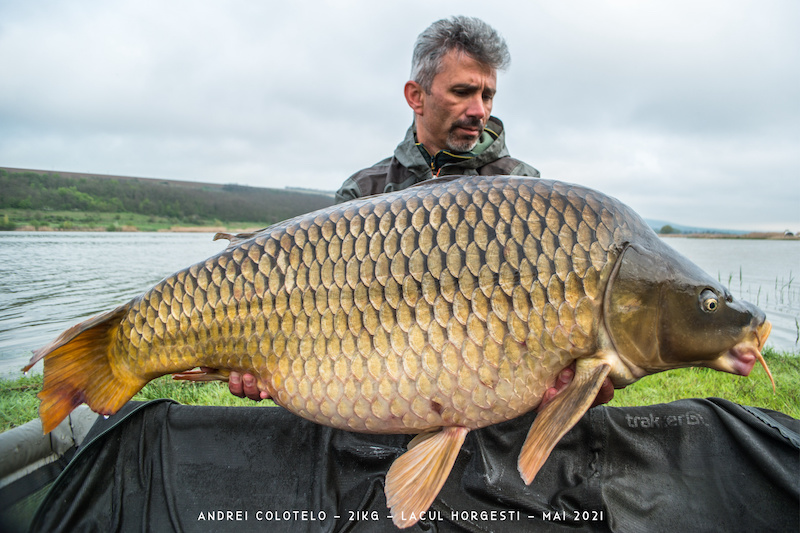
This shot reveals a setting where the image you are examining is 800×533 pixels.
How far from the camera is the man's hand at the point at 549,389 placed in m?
1.13

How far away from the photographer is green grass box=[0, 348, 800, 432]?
215 cm

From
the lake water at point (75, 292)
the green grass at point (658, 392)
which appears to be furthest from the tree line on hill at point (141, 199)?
the green grass at point (658, 392)

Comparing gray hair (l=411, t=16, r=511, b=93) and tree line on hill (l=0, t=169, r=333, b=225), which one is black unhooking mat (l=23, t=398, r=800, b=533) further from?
tree line on hill (l=0, t=169, r=333, b=225)

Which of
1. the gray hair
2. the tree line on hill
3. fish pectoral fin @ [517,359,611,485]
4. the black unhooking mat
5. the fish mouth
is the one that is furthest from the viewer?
the tree line on hill

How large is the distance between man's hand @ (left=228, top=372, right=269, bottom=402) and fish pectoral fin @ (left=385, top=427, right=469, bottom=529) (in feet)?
1.32

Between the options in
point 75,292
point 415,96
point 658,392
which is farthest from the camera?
point 75,292

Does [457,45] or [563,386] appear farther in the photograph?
[457,45]

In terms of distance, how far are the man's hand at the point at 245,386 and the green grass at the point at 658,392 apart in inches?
36.3

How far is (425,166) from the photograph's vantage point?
2084mm

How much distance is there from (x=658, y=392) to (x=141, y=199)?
33.4 metres

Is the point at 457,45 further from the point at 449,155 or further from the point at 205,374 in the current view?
the point at 205,374

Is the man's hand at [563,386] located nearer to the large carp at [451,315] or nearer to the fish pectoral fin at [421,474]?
the large carp at [451,315]

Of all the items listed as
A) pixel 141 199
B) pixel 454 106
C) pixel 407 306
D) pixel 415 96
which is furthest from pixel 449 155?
pixel 141 199

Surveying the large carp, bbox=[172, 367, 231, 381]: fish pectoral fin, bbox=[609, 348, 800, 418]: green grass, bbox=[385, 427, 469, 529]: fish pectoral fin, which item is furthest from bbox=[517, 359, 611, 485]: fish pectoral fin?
bbox=[609, 348, 800, 418]: green grass
